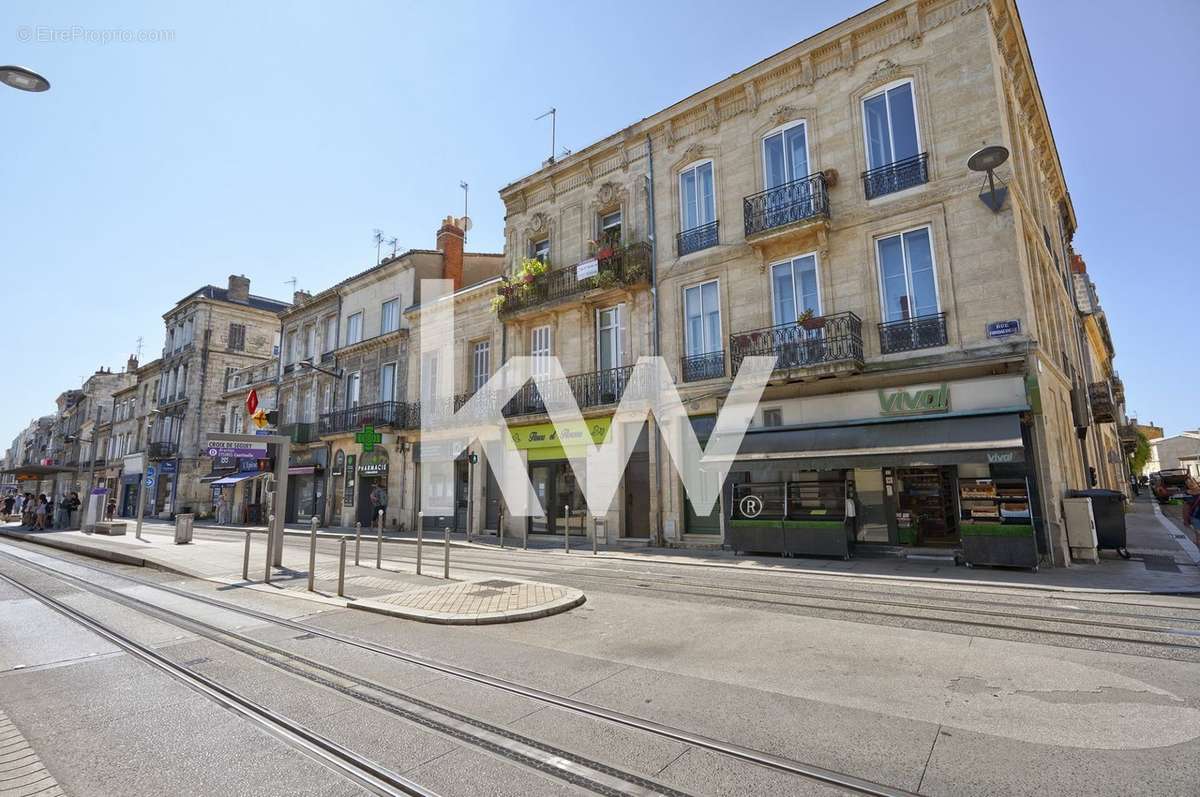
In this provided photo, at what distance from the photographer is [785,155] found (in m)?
15.5

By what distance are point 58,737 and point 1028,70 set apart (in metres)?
21.5

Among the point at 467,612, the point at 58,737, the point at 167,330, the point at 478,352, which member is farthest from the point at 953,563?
the point at 167,330

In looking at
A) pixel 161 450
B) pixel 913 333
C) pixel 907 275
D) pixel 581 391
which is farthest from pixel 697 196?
pixel 161 450

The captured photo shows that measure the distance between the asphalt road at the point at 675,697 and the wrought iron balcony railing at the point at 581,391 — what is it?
10303 mm

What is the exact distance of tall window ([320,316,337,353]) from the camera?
95.0ft

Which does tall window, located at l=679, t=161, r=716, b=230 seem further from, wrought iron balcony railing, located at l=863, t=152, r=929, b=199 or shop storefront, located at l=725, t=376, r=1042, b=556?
shop storefront, located at l=725, t=376, r=1042, b=556

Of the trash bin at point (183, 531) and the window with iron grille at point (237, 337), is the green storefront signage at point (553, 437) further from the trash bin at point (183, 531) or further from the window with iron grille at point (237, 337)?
the window with iron grille at point (237, 337)

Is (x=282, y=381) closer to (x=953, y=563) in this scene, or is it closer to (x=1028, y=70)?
(x=953, y=563)

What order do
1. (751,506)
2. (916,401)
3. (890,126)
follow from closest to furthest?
(916,401) → (751,506) → (890,126)

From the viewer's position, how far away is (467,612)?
23.2ft

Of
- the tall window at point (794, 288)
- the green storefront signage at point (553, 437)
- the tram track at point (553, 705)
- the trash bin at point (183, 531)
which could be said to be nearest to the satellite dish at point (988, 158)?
the tall window at point (794, 288)

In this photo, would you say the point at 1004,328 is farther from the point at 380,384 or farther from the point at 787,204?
the point at 380,384

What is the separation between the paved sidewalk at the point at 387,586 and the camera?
7.20 m

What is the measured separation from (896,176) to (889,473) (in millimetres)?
7021
